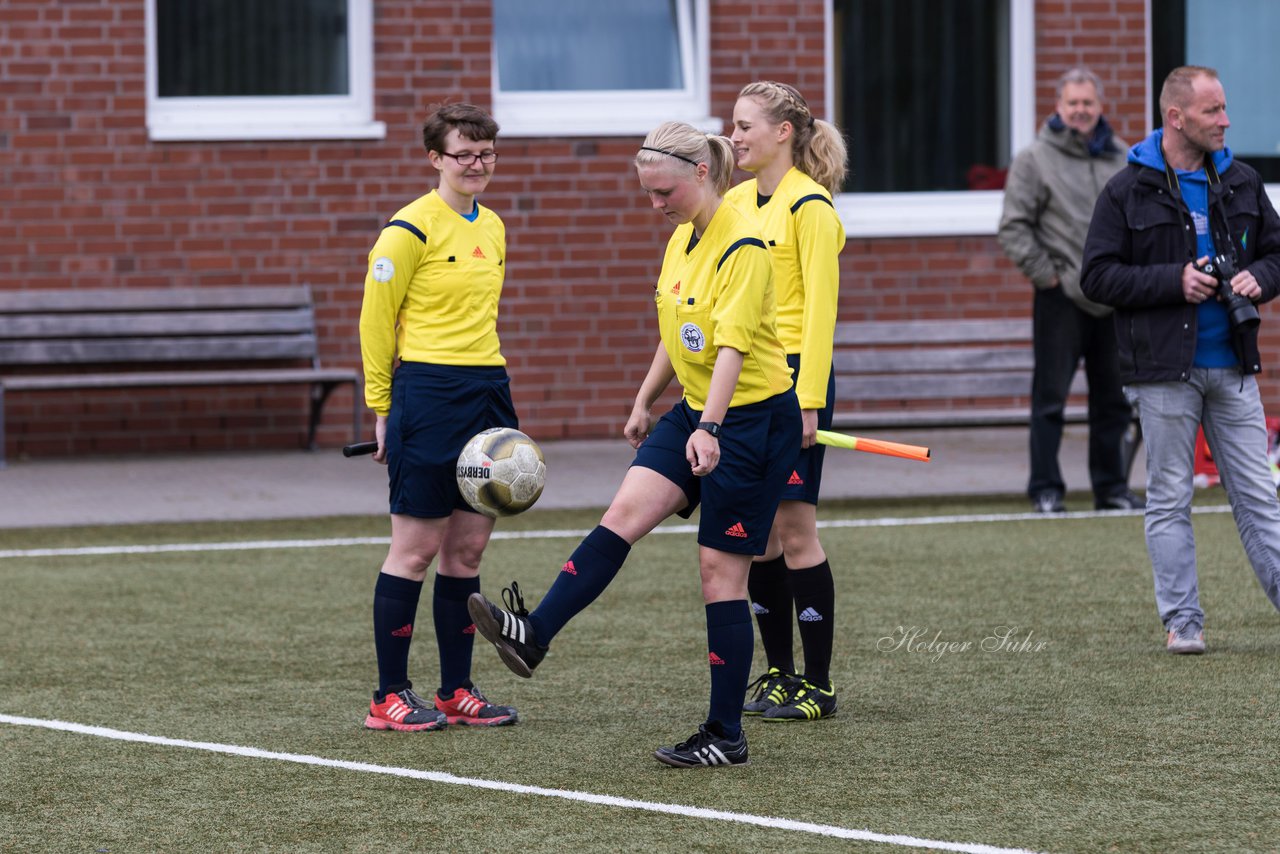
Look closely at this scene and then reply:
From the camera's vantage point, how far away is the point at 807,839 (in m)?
A: 4.90

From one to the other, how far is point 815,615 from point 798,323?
89cm

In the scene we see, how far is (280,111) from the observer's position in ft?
46.3

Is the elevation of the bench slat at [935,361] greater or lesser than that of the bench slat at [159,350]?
lesser

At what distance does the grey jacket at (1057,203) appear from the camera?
1082 centimetres

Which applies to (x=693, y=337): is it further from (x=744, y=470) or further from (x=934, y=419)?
(x=934, y=419)

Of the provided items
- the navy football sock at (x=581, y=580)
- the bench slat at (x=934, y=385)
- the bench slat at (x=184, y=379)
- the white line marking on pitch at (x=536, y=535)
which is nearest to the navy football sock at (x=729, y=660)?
the navy football sock at (x=581, y=580)

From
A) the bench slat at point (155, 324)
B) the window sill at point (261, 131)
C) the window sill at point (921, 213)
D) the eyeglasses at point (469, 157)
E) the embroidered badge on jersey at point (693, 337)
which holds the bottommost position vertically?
the bench slat at point (155, 324)

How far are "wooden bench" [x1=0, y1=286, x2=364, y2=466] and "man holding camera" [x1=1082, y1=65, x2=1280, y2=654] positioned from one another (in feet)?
22.9

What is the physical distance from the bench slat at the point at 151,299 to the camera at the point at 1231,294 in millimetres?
7929

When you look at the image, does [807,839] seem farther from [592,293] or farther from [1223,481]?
[592,293]

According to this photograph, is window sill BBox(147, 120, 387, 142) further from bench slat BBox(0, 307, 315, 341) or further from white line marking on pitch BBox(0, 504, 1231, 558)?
white line marking on pitch BBox(0, 504, 1231, 558)

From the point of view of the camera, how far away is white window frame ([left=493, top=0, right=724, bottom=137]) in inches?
561

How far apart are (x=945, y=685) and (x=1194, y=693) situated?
778 millimetres

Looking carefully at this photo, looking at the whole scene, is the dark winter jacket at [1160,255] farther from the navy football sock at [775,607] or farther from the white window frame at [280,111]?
the white window frame at [280,111]
